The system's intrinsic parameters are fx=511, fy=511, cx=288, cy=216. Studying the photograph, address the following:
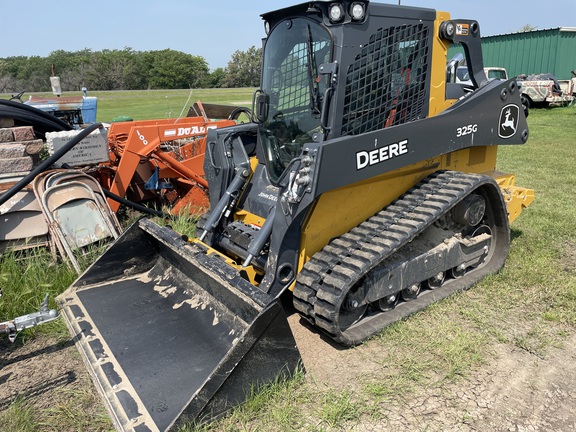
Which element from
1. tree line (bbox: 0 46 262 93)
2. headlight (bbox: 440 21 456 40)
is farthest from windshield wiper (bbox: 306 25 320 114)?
tree line (bbox: 0 46 262 93)

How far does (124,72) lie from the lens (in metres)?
48.6

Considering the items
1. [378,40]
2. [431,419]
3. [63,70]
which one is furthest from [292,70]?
[63,70]

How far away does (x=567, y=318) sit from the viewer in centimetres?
395

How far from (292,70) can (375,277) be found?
1.73 metres

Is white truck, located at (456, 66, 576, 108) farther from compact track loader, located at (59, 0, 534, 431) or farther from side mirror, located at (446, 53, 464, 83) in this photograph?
compact track loader, located at (59, 0, 534, 431)

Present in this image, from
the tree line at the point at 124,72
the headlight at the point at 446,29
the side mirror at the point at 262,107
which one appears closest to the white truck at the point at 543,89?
the headlight at the point at 446,29

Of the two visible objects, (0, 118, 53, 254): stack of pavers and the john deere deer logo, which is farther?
(0, 118, 53, 254): stack of pavers

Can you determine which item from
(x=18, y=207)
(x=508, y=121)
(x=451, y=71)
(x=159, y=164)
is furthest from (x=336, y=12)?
(x=159, y=164)

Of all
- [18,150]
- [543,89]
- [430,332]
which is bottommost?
[430,332]

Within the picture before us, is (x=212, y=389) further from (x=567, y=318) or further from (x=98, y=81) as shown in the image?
(x=98, y=81)

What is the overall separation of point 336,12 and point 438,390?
2.55m

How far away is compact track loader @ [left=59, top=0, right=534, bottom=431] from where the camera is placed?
10.2 ft

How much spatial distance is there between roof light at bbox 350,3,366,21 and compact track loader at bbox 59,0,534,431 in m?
0.01

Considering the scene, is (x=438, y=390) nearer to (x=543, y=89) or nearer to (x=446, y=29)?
(x=446, y=29)
